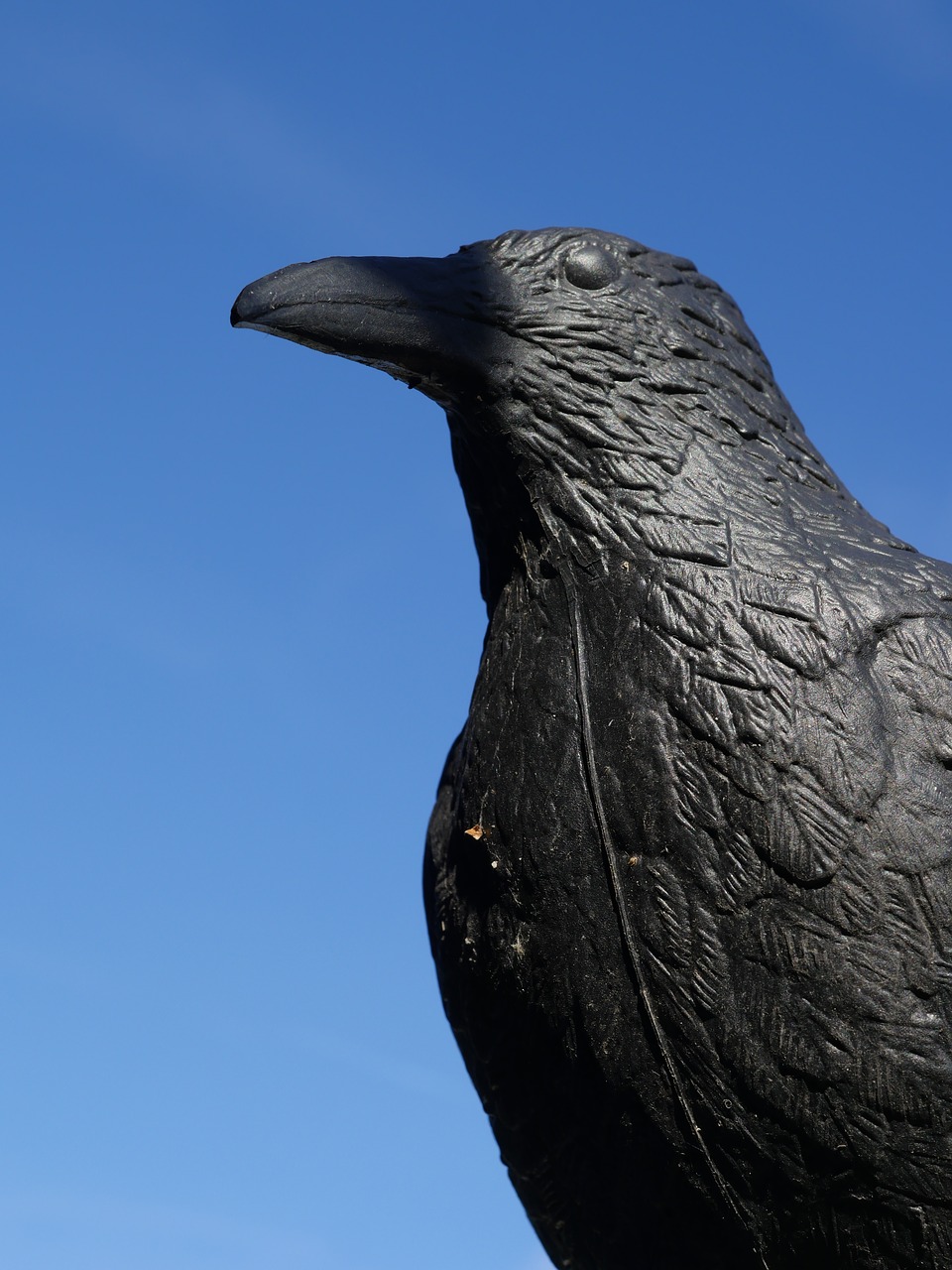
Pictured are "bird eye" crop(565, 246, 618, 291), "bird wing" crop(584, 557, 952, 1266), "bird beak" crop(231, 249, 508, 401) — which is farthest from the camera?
"bird eye" crop(565, 246, 618, 291)

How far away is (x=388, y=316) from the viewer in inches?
140

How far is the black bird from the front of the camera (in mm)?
3098

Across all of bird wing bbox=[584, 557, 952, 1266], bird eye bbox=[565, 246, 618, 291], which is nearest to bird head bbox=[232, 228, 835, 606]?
bird eye bbox=[565, 246, 618, 291]

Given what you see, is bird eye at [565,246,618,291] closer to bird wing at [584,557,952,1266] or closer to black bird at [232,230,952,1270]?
black bird at [232,230,952,1270]

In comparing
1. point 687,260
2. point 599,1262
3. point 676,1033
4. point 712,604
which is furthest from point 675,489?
point 599,1262

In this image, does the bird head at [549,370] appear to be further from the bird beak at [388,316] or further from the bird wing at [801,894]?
the bird wing at [801,894]

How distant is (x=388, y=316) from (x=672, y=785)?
1070mm

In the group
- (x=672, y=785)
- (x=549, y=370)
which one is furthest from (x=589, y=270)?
(x=672, y=785)

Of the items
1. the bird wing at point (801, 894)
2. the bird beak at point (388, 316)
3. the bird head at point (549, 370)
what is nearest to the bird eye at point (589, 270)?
the bird head at point (549, 370)

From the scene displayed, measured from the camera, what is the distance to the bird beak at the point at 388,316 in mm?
3512

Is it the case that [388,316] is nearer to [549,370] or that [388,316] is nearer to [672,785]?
[549,370]

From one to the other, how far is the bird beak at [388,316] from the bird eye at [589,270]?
6.9 inches

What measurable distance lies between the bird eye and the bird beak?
0.18 meters

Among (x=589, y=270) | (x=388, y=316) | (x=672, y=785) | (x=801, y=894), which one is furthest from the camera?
(x=589, y=270)
